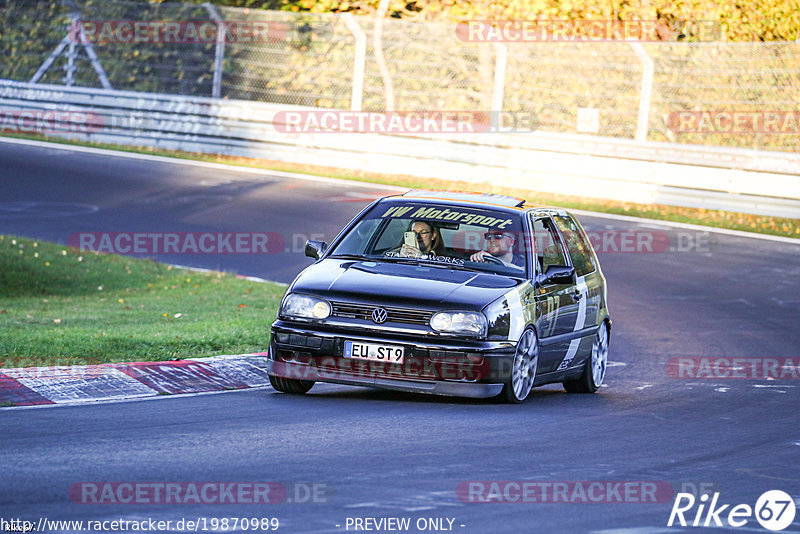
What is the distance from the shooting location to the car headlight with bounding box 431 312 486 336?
9.32 m

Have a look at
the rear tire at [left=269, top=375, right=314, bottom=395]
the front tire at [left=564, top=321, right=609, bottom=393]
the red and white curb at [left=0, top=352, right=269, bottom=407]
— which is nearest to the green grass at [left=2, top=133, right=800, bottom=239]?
the front tire at [left=564, top=321, right=609, bottom=393]

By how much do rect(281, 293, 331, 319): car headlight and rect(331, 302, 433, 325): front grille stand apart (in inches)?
4.8

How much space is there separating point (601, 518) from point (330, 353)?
131 inches

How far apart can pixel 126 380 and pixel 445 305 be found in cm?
238

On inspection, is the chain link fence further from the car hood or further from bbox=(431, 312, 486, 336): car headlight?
bbox=(431, 312, 486, 336): car headlight

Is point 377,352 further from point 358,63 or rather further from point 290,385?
point 358,63

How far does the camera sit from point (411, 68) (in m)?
27.1

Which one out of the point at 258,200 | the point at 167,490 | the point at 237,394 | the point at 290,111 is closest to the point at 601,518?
the point at 167,490

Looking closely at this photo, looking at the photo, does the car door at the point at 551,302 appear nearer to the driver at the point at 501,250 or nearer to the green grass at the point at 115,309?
the driver at the point at 501,250

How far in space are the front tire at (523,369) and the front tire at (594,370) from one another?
1229 millimetres

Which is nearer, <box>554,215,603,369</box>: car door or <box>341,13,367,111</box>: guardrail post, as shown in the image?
<box>554,215,603,369</box>: car door

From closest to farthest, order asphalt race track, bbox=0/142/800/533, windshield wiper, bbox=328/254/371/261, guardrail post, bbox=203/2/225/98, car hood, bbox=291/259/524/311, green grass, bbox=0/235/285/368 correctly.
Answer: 1. asphalt race track, bbox=0/142/800/533
2. car hood, bbox=291/259/524/311
3. windshield wiper, bbox=328/254/371/261
4. green grass, bbox=0/235/285/368
5. guardrail post, bbox=203/2/225/98

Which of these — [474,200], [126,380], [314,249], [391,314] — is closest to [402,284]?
[391,314]

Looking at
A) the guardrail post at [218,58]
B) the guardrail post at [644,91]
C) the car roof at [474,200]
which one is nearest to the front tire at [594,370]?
the car roof at [474,200]
